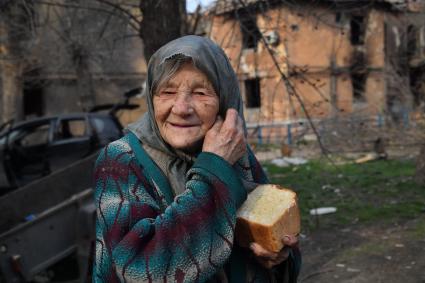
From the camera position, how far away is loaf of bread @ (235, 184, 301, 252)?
144cm

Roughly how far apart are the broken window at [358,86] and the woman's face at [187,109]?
25.2 meters

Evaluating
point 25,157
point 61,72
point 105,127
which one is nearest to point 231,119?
point 105,127

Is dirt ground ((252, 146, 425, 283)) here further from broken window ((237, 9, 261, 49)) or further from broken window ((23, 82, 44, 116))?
broken window ((23, 82, 44, 116))

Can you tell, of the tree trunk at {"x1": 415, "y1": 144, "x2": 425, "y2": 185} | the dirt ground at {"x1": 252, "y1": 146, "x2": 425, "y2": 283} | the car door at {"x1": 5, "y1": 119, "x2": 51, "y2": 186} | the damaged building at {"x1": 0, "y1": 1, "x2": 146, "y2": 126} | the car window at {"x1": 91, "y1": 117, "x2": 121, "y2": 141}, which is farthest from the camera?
the damaged building at {"x1": 0, "y1": 1, "x2": 146, "y2": 126}

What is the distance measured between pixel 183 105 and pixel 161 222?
0.35 meters

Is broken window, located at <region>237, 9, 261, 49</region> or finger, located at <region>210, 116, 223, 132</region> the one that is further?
broken window, located at <region>237, 9, 261, 49</region>

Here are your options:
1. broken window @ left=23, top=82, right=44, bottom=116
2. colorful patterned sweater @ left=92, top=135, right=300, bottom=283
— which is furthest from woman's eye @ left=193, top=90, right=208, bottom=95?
broken window @ left=23, top=82, right=44, bottom=116

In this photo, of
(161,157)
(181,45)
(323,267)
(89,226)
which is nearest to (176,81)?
(181,45)

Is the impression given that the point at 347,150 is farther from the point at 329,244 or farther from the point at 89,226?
the point at 89,226

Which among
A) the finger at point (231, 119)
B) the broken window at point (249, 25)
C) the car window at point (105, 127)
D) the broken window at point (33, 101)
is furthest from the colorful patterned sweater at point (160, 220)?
the broken window at point (33, 101)

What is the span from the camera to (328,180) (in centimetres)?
980

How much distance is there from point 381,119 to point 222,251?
17590 millimetres

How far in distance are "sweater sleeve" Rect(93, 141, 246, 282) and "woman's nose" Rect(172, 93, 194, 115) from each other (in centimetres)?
15

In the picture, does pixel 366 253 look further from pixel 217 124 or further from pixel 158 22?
pixel 217 124
